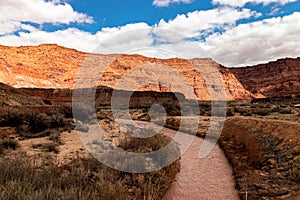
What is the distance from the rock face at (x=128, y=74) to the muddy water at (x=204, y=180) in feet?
232

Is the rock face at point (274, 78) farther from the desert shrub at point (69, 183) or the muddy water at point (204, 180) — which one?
the desert shrub at point (69, 183)

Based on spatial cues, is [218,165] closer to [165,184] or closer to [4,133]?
[165,184]

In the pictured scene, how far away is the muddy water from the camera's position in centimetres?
693

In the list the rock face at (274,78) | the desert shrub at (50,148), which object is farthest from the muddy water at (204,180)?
the rock face at (274,78)

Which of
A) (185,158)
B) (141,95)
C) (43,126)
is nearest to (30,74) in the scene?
(141,95)

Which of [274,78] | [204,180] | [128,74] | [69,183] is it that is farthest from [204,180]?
[274,78]

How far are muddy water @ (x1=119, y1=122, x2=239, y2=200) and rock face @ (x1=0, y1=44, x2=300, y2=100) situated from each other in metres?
70.6

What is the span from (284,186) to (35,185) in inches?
241

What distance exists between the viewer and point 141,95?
184 feet

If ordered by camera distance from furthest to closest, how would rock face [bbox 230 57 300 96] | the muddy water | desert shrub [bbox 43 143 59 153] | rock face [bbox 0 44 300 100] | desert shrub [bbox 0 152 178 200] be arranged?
rock face [bbox 230 57 300 96] → rock face [bbox 0 44 300 100] → desert shrub [bbox 43 143 59 153] → the muddy water → desert shrub [bbox 0 152 178 200]

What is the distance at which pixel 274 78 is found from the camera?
5290 inches

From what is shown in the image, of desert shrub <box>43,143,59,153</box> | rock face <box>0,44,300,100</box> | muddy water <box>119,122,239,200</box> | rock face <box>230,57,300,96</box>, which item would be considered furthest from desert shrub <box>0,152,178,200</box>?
rock face <box>230,57,300,96</box>

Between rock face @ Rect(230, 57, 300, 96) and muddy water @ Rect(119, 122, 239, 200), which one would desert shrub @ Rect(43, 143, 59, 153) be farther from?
rock face @ Rect(230, 57, 300, 96)

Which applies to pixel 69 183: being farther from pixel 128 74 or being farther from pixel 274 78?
pixel 274 78
